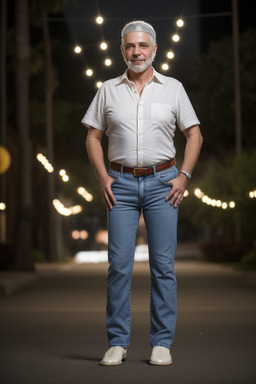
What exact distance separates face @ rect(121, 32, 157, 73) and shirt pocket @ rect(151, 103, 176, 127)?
12.1 inches

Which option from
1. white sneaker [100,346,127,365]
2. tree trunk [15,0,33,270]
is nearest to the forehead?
white sneaker [100,346,127,365]

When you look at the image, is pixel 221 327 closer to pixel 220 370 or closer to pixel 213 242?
pixel 220 370

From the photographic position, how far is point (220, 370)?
24.7 ft

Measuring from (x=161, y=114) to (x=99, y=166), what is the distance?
63 cm

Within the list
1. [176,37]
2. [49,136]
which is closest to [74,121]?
[49,136]

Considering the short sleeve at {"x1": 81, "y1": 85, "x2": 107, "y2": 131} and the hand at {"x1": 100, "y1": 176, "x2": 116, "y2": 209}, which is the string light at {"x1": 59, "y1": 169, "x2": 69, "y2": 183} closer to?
the short sleeve at {"x1": 81, "y1": 85, "x2": 107, "y2": 131}

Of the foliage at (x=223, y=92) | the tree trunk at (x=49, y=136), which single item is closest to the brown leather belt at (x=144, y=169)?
the tree trunk at (x=49, y=136)

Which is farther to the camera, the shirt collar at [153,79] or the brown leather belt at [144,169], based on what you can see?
the shirt collar at [153,79]

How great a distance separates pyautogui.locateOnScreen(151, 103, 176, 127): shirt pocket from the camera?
762 centimetres

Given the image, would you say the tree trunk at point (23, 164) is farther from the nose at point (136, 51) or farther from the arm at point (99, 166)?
the nose at point (136, 51)

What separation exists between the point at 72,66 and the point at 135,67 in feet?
112

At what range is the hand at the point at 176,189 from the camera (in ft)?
24.8

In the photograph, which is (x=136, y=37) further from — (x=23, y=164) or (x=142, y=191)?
(x=23, y=164)

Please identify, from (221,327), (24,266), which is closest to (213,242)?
(24,266)
